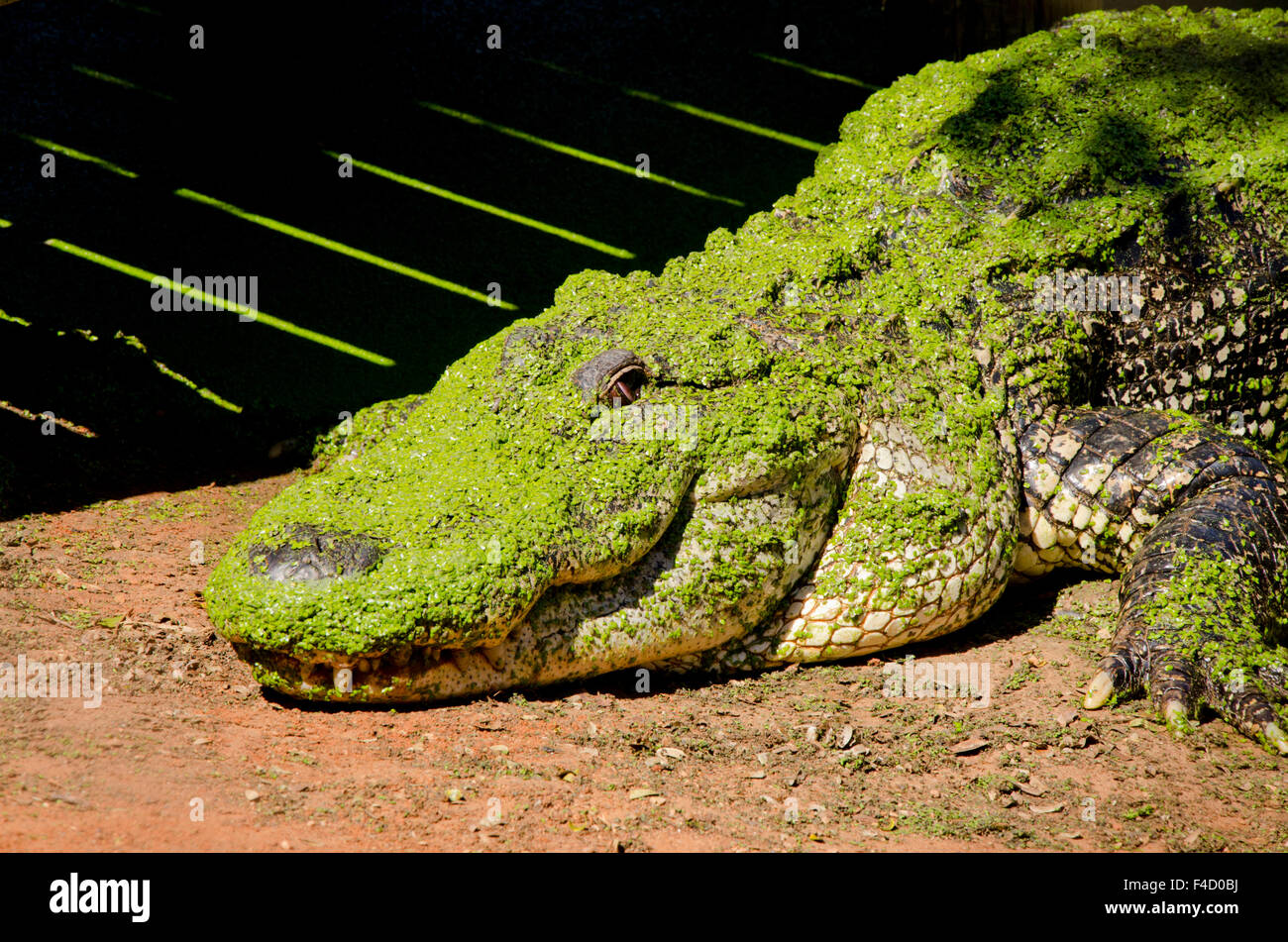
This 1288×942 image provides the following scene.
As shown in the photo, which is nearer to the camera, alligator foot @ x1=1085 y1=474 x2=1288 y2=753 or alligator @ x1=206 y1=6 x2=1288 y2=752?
alligator @ x1=206 y1=6 x2=1288 y2=752

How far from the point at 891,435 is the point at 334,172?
15.8 ft

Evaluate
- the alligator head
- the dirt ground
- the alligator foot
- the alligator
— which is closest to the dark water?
the alligator

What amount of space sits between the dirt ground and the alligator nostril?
0.52 m

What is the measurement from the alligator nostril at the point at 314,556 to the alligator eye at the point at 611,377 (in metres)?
0.99

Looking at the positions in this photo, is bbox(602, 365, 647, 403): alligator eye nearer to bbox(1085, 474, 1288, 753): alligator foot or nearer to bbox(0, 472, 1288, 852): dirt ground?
bbox(0, 472, 1288, 852): dirt ground

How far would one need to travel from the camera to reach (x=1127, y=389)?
5023 millimetres

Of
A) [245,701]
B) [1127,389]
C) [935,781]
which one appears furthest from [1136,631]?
[245,701]

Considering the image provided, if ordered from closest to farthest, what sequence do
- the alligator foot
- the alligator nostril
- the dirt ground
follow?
the dirt ground
the alligator nostril
the alligator foot

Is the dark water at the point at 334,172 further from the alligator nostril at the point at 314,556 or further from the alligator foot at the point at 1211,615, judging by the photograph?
the alligator foot at the point at 1211,615

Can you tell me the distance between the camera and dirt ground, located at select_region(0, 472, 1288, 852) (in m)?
2.88

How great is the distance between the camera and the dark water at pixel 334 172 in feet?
19.0

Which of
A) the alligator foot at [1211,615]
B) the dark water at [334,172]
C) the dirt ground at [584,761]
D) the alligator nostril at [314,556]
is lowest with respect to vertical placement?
the dirt ground at [584,761]

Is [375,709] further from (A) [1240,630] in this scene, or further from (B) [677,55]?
(B) [677,55]

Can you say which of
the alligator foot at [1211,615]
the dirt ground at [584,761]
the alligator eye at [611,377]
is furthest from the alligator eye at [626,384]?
the alligator foot at [1211,615]
